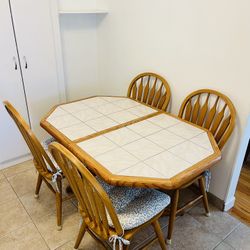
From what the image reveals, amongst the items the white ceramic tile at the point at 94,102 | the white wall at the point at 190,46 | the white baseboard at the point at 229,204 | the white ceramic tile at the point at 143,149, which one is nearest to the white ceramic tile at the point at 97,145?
the white ceramic tile at the point at 143,149

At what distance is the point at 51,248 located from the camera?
5.53 feet

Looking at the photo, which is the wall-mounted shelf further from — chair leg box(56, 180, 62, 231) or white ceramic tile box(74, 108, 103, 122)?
chair leg box(56, 180, 62, 231)

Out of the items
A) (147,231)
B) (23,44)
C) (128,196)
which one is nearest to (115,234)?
(128,196)

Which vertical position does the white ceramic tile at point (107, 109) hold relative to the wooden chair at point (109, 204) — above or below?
above

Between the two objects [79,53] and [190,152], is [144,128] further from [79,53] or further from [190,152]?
[79,53]

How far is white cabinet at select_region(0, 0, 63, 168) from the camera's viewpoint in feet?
6.96

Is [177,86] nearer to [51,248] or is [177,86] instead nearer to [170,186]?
[170,186]

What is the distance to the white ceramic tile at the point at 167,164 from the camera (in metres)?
1.27

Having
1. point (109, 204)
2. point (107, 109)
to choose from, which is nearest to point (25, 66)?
point (107, 109)

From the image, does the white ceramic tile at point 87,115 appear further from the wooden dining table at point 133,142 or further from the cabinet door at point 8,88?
the cabinet door at point 8,88

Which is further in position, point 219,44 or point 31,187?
point 31,187

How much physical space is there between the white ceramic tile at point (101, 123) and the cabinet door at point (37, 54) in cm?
93

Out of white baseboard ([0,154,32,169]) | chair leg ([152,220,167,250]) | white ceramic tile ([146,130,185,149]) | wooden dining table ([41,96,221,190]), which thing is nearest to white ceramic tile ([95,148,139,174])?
wooden dining table ([41,96,221,190])

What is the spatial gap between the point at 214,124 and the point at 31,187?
162cm
